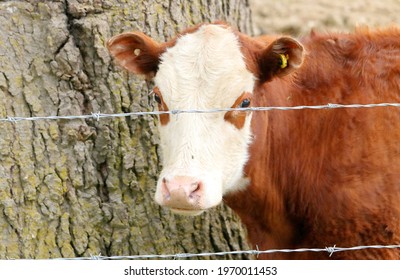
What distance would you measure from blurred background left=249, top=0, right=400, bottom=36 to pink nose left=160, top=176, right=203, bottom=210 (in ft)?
24.5

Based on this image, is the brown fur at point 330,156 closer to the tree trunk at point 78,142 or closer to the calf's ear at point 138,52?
the calf's ear at point 138,52

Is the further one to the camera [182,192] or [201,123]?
[201,123]

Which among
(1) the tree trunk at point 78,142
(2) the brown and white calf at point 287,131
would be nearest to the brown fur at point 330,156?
(2) the brown and white calf at point 287,131

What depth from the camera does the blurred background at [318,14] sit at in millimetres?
12023

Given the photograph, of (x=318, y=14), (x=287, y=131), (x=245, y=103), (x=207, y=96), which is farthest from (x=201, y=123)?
(x=318, y=14)

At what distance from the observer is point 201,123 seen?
471cm

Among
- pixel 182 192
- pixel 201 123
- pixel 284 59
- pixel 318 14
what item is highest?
pixel 284 59

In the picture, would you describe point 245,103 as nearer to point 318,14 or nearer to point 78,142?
point 78,142

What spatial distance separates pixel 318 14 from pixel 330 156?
757 centimetres

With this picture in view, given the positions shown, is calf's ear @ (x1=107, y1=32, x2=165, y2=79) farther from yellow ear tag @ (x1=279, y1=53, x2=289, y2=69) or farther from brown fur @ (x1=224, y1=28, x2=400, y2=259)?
yellow ear tag @ (x1=279, y1=53, x2=289, y2=69)

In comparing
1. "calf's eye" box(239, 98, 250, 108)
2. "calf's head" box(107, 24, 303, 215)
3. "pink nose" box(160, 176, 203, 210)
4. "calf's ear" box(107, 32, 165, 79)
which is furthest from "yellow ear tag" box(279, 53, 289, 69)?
"pink nose" box(160, 176, 203, 210)

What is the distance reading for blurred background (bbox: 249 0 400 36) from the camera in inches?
473

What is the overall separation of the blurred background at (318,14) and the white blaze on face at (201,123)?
22.8 feet
